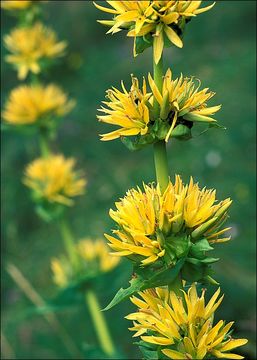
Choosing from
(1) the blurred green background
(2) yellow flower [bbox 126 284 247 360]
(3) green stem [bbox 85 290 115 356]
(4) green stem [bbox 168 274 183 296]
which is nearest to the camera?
(2) yellow flower [bbox 126 284 247 360]

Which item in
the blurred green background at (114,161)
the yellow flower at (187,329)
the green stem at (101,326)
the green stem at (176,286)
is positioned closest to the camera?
the yellow flower at (187,329)

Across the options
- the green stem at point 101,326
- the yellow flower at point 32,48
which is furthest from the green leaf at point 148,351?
the yellow flower at point 32,48

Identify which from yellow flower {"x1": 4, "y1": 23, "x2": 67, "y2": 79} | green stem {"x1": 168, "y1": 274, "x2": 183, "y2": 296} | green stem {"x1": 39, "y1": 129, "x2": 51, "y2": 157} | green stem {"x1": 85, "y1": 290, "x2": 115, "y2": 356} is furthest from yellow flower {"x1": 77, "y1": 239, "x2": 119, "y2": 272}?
green stem {"x1": 168, "y1": 274, "x2": 183, "y2": 296}

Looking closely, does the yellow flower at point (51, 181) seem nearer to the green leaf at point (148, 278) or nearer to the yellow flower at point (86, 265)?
the yellow flower at point (86, 265)

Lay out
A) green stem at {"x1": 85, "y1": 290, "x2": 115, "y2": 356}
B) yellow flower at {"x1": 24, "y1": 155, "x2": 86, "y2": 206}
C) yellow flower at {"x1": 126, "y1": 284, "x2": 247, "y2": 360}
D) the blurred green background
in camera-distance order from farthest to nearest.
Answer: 1. the blurred green background
2. yellow flower at {"x1": 24, "y1": 155, "x2": 86, "y2": 206}
3. green stem at {"x1": 85, "y1": 290, "x2": 115, "y2": 356}
4. yellow flower at {"x1": 126, "y1": 284, "x2": 247, "y2": 360}

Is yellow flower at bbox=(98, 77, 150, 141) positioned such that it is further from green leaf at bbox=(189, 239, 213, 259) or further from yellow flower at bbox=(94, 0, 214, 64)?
green leaf at bbox=(189, 239, 213, 259)

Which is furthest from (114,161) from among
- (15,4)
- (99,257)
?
(15,4)

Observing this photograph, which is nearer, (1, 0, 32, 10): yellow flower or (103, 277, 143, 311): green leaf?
(103, 277, 143, 311): green leaf
